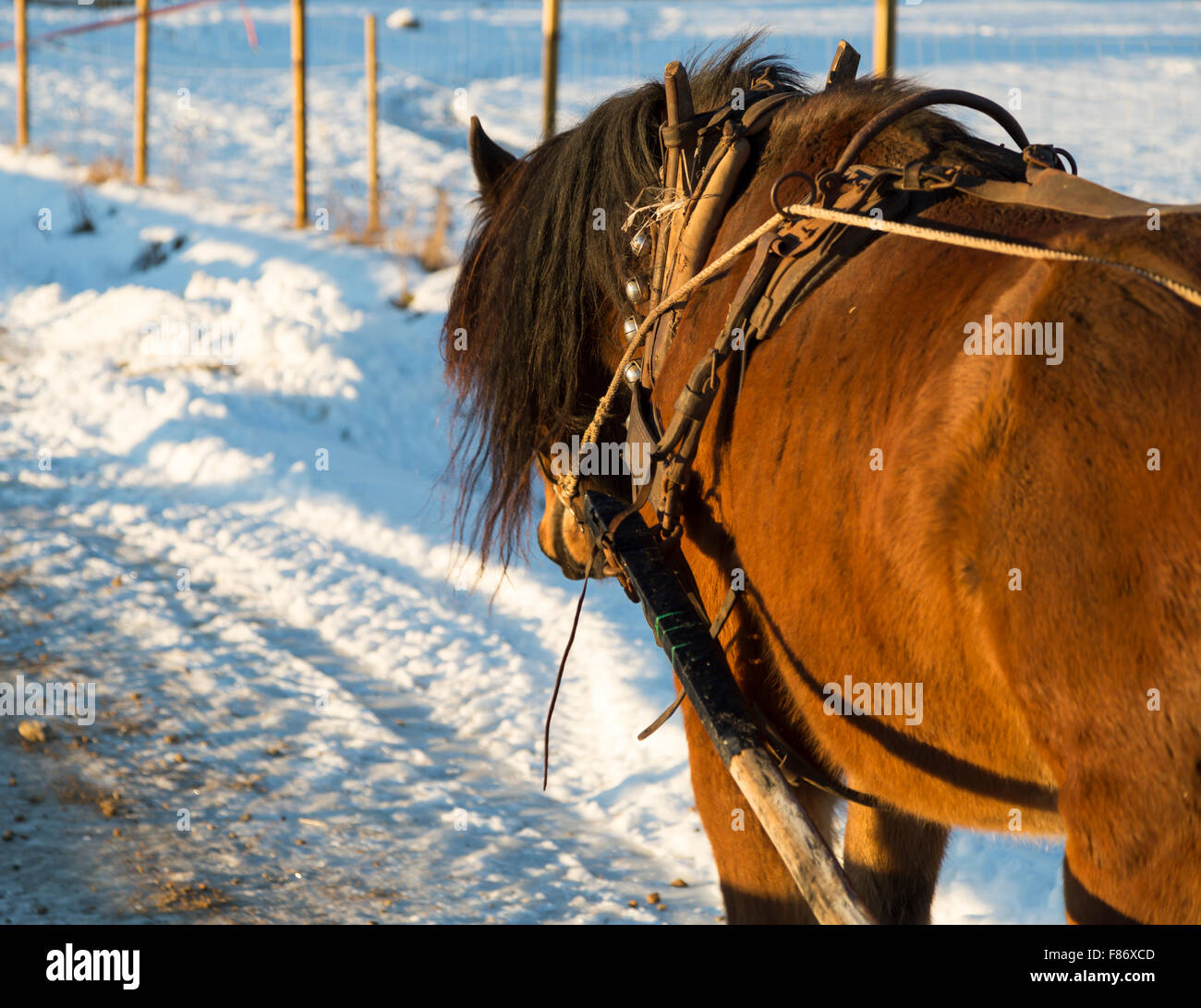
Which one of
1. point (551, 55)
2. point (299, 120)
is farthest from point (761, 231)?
point (299, 120)

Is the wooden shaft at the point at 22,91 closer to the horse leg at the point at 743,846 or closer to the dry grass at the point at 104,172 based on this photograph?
the dry grass at the point at 104,172

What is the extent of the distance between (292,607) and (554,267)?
9.55 ft

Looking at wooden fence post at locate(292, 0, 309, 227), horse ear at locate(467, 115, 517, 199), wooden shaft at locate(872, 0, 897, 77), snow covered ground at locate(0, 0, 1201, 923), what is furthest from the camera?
wooden fence post at locate(292, 0, 309, 227)

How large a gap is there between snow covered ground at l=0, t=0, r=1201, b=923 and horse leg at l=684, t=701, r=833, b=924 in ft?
3.44

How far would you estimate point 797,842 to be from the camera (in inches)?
63.2

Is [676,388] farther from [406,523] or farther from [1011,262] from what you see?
[406,523]

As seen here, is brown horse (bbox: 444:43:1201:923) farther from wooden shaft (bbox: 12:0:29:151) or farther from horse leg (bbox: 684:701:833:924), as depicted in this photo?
wooden shaft (bbox: 12:0:29:151)

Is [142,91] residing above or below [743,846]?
above

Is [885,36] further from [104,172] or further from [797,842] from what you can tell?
[104,172]

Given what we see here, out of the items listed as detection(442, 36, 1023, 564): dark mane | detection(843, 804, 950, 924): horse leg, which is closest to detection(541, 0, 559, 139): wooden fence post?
detection(442, 36, 1023, 564): dark mane

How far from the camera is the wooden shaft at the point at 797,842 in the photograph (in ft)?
5.04

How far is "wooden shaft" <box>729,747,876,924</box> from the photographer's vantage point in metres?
1.54

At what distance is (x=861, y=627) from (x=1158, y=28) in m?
17.0

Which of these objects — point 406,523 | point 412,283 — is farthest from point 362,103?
point 406,523
